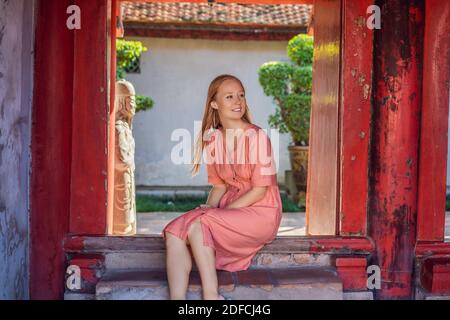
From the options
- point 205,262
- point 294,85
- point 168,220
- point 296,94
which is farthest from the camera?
point 294,85

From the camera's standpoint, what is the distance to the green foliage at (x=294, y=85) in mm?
11070

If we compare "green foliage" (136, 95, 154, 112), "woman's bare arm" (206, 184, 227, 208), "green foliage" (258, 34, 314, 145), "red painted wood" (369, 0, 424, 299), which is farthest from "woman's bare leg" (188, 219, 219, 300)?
"green foliage" (136, 95, 154, 112)

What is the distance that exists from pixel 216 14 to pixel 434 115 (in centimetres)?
889

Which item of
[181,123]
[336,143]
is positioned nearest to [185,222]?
[336,143]

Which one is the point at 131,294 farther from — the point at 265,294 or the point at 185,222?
the point at 265,294

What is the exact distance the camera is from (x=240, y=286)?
413 centimetres

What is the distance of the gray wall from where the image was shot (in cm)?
386

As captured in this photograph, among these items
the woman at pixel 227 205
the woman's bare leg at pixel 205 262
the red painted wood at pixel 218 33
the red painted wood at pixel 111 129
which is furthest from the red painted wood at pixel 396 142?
the red painted wood at pixel 218 33

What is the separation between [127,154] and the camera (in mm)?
6871

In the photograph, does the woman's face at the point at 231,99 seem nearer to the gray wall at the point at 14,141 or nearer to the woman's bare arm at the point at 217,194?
the woman's bare arm at the point at 217,194

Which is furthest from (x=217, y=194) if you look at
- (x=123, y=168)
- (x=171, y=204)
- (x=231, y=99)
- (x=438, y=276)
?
(x=171, y=204)

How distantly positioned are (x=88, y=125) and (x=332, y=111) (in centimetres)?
189

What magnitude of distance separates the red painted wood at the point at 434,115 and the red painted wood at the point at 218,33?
830 cm

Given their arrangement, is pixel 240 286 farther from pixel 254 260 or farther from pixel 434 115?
pixel 434 115
